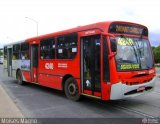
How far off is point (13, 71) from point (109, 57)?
10810mm

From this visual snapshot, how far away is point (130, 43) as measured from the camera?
8.92 metres

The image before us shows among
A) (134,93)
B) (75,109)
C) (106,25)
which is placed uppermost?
(106,25)

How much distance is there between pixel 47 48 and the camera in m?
12.7

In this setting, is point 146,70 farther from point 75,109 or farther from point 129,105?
point 75,109

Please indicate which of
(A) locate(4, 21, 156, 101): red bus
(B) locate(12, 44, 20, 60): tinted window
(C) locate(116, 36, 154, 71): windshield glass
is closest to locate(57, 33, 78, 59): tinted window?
(A) locate(4, 21, 156, 101): red bus

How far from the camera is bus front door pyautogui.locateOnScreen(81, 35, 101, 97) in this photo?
8.98 meters

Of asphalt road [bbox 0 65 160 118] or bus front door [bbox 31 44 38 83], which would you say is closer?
asphalt road [bbox 0 65 160 118]

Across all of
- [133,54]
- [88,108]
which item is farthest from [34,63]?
[133,54]

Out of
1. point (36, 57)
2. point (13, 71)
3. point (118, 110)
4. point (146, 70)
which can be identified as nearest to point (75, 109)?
A: point (118, 110)

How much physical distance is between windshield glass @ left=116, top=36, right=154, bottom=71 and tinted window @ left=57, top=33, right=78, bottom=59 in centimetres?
222

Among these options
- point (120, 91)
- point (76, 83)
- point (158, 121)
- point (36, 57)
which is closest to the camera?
point (158, 121)

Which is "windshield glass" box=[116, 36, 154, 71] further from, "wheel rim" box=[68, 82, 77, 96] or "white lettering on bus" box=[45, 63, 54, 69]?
"white lettering on bus" box=[45, 63, 54, 69]

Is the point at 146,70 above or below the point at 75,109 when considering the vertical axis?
above

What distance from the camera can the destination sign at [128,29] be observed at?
871 centimetres
